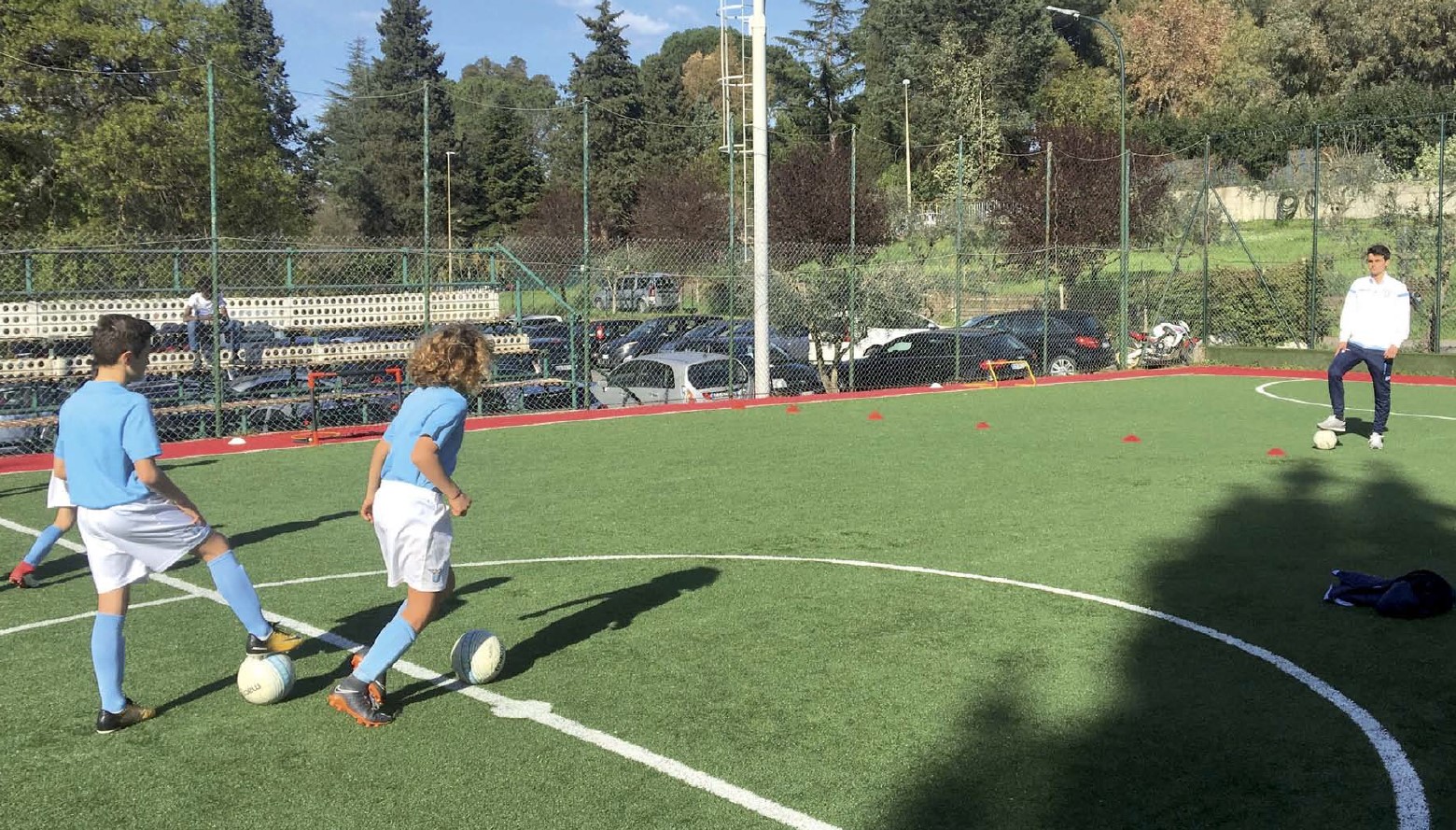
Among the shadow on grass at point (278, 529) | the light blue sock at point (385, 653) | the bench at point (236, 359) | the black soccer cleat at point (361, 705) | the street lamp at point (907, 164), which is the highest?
the street lamp at point (907, 164)

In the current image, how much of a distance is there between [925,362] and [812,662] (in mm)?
16818

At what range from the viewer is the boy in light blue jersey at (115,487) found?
15.9 ft

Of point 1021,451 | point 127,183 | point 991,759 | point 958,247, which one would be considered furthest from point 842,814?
point 127,183

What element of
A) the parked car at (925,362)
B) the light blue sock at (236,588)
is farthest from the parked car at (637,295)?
the light blue sock at (236,588)

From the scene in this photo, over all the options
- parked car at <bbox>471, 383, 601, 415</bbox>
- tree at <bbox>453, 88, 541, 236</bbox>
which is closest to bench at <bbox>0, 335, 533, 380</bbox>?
parked car at <bbox>471, 383, 601, 415</bbox>

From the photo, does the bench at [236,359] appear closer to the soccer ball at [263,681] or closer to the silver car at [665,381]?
the silver car at [665,381]

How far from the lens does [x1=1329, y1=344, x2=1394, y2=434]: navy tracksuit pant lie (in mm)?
12680

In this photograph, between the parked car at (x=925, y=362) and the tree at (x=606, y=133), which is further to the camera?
the tree at (x=606, y=133)

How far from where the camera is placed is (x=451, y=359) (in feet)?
16.3

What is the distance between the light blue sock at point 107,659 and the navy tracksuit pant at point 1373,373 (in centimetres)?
1155

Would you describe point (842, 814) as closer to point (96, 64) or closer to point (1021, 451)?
point (1021, 451)

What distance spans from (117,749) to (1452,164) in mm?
37460

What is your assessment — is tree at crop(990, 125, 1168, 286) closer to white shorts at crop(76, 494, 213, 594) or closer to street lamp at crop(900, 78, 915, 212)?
street lamp at crop(900, 78, 915, 212)

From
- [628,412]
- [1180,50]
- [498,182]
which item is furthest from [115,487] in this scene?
[1180,50]
